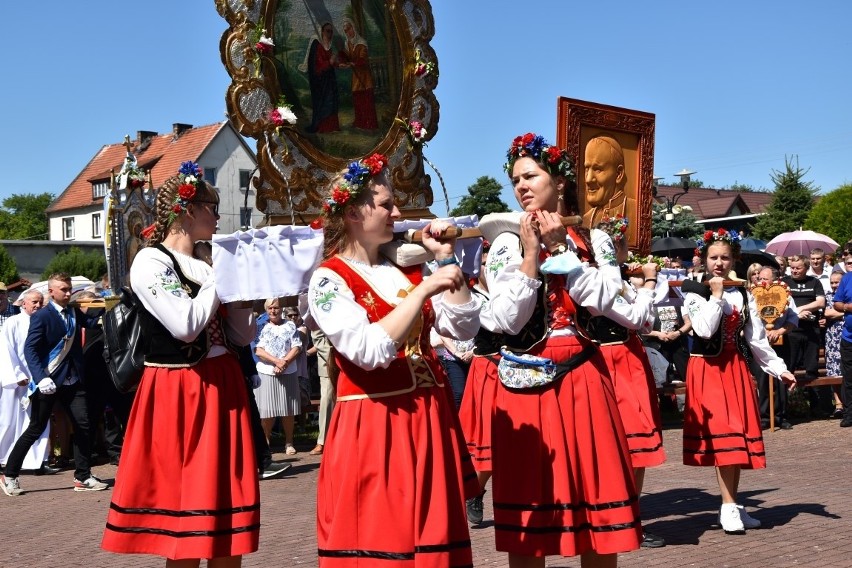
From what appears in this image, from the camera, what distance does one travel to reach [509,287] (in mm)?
4582

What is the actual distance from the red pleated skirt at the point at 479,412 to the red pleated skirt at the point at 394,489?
2860 millimetres

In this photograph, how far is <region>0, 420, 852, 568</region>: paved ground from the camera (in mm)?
6578

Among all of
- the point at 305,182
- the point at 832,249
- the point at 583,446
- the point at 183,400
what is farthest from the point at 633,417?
the point at 832,249

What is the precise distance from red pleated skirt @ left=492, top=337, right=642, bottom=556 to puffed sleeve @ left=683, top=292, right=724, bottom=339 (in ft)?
8.22

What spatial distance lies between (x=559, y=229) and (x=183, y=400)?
189 centimetres

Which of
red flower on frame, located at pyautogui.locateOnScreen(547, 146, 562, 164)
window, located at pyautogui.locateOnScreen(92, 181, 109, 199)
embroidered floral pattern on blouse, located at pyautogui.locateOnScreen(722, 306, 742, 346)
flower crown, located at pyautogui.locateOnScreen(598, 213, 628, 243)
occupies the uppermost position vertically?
window, located at pyautogui.locateOnScreen(92, 181, 109, 199)

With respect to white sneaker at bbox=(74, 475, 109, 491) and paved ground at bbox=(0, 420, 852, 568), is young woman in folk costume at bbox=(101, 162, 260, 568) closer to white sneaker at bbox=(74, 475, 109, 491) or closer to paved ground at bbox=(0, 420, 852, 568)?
paved ground at bbox=(0, 420, 852, 568)

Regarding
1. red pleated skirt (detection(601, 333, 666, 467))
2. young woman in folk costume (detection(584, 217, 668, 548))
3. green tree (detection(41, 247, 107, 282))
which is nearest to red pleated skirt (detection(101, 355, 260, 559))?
young woman in folk costume (detection(584, 217, 668, 548))

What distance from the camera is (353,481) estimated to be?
13.1 feet

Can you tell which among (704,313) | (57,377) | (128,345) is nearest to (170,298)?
(128,345)

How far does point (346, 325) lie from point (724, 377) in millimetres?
4127

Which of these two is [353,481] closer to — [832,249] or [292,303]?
[292,303]

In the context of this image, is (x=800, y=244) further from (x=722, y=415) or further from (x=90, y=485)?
(x=90, y=485)

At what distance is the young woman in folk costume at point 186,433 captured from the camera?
15.7 feet
